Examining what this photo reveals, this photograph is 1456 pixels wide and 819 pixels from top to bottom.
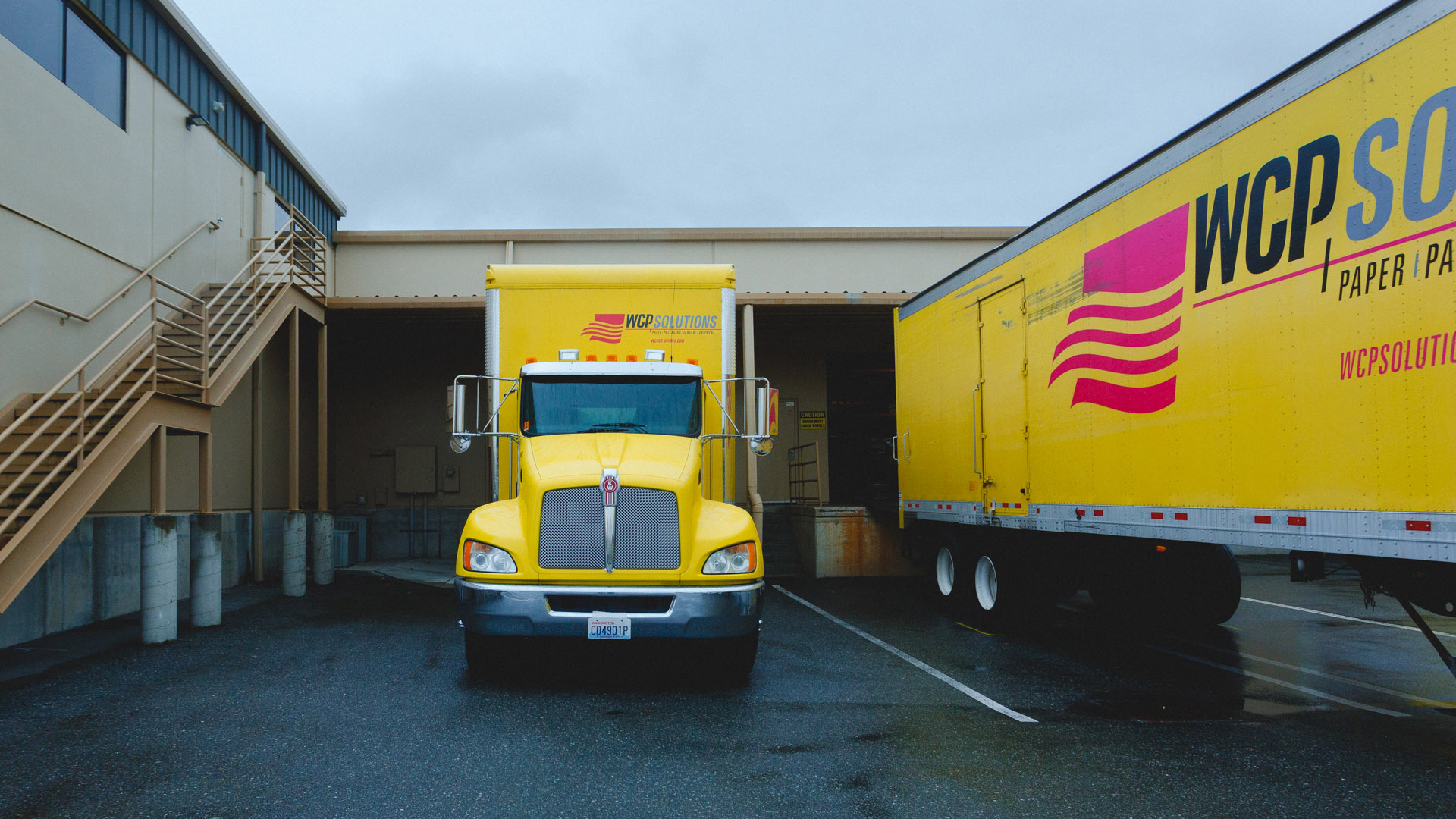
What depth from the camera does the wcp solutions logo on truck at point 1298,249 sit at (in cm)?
462

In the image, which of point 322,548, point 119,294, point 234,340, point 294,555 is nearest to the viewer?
point 119,294

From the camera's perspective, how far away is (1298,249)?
18.1 feet

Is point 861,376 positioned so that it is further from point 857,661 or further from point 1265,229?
point 1265,229

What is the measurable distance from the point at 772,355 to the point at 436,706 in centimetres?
1490

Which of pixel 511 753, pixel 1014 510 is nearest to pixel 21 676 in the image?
pixel 511 753

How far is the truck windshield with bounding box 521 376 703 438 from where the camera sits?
25.9 ft

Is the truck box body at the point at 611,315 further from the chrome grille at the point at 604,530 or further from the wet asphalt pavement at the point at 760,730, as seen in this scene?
the wet asphalt pavement at the point at 760,730

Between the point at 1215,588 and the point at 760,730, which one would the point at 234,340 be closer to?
the point at 760,730

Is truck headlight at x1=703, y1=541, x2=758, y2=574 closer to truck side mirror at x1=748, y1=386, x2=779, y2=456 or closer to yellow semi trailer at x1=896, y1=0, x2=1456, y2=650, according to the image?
truck side mirror at x1=748, y1=386, x2=779, y2=456

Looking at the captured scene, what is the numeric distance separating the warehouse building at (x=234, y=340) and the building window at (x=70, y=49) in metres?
0.03

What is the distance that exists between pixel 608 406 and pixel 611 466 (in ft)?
4.41

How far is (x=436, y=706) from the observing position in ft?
20.4

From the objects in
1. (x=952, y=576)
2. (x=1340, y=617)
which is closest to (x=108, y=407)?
(x=952, y=576)

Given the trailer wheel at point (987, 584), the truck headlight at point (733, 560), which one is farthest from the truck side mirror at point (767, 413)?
the trailer wheel at point (987, 584)
